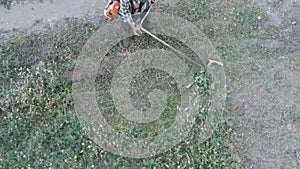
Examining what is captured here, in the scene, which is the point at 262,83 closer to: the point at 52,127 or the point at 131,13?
the point at 131,13

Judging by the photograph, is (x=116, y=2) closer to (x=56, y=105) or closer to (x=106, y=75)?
(x=106, y=75)

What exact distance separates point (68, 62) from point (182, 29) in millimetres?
1530

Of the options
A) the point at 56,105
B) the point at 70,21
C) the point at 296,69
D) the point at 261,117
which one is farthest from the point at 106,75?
the point at 296,69

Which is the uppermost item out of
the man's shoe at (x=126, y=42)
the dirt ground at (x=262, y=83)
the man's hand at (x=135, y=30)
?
the man's hand at (x=135, y=30)

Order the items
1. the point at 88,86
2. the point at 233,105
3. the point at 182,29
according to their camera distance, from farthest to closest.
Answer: the point at 182,29 < the point at 88,86 < the point at 233,105

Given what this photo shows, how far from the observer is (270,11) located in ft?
18.5

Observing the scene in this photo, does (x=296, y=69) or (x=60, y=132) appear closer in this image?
(x=60, y=132)

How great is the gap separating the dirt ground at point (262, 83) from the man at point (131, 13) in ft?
2.44

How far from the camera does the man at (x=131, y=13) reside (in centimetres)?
464

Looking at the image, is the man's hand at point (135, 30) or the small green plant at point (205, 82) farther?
the man's hand at point (135, 30)

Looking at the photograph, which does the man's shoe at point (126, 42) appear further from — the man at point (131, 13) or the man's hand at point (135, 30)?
the man's hand at point (135, 30)

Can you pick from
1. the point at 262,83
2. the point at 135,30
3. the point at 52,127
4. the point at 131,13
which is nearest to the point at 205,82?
the point at 262,83

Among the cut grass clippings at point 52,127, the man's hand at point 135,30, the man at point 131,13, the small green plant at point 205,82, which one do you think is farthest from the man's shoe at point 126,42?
the small green plant at point 205,82

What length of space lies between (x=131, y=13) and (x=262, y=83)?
5.62ft
